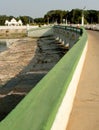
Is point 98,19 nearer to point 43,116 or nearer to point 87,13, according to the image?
point 87,13

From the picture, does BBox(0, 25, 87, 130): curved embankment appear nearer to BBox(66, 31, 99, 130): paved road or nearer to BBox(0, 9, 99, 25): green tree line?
BBox(66, 31, 99, 130): paved road

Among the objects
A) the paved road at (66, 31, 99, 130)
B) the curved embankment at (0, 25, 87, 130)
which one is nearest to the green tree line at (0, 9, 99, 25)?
the paved road at (66, 31, 99, 130)

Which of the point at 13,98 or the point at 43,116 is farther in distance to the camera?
the point at 13,98

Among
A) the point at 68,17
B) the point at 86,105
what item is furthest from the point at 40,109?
the point at 68,17

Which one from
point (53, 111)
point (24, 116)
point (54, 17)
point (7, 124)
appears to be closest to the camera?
point (7, 124)

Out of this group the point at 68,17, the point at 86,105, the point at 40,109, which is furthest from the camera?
the point at 68,17

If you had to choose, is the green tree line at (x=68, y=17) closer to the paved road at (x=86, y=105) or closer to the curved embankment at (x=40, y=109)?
the paved road at (x=86, y=105)

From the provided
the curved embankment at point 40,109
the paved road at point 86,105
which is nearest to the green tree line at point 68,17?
the paved road at point 86,105

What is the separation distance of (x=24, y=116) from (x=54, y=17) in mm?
147045

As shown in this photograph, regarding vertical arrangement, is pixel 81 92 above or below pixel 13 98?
above

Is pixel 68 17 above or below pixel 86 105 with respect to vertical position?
below

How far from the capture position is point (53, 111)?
4.20 meters

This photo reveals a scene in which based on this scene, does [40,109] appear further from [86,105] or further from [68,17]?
[68,17]

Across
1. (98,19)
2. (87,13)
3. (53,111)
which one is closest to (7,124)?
(53,111)
